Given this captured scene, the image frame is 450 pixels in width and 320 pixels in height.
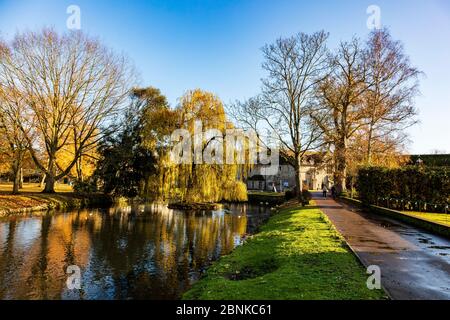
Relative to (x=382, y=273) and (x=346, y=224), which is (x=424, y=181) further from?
(x=382, y=273)

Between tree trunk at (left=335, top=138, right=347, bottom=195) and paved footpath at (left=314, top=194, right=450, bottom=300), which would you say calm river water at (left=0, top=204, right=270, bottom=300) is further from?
tree trunk at (left=335, top=138, right=347, bottom=195)

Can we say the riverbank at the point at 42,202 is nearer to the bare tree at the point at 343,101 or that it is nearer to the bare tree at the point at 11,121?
the bare tree at the point at 11,121

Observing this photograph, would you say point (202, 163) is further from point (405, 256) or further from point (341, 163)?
point (405, 256)

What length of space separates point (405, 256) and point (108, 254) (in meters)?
11.4

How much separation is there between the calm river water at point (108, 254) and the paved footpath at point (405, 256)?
18.4ft

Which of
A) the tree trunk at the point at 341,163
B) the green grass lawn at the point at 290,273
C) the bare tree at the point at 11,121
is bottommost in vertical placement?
the green grass lawn at the point at 290,273

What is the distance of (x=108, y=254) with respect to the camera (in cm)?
1452

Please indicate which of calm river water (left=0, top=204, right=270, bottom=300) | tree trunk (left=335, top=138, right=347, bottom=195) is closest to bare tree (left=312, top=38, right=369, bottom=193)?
tree trunk (left=335, top=138, right=347, bottom=195)

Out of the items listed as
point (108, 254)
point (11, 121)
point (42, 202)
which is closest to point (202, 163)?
point (42, 202)

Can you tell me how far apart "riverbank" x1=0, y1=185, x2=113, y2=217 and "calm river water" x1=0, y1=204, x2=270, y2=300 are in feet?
12.9

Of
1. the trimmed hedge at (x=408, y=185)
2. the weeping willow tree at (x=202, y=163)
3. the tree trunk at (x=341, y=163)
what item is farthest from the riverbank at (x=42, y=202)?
the trimmed hedge at (x=408, y=185)

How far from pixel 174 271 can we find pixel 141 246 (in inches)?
189

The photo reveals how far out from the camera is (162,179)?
114ft

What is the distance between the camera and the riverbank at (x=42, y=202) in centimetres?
2759
